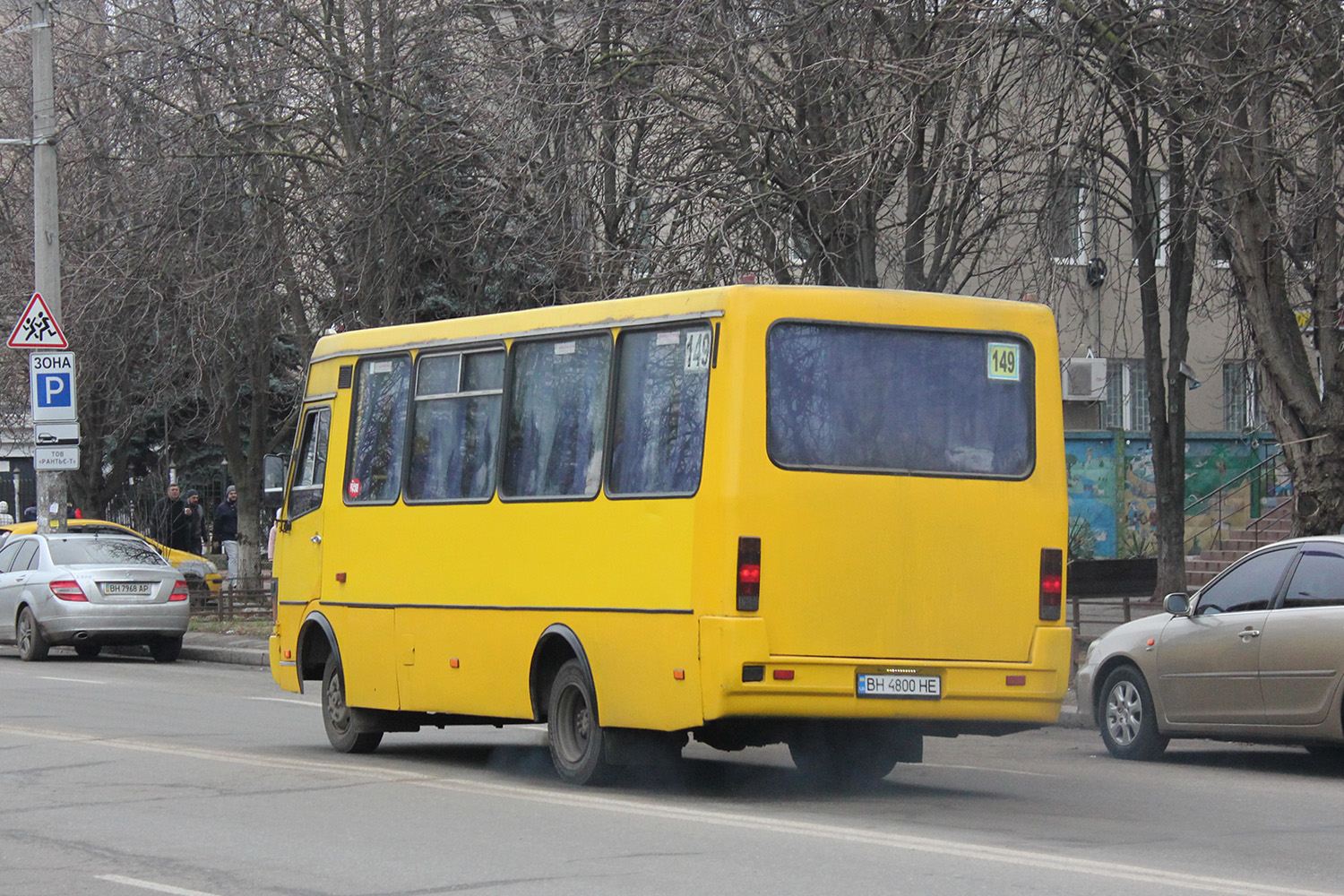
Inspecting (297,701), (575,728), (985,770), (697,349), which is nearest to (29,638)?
(297,701)

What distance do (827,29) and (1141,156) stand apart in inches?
131

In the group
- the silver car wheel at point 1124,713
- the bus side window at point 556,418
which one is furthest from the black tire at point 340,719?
the silver car wheel at point 1124,713

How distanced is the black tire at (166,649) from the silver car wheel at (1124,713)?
1369cm

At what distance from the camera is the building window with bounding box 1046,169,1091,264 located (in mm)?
16641

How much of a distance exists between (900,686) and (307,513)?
526cm

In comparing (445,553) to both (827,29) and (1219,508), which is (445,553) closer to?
(827,29)

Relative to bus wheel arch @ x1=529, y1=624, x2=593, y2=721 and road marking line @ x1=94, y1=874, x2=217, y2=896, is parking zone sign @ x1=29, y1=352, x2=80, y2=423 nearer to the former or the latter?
bus wheel arch @ x1=529, y1=624, x2=593, y2=721

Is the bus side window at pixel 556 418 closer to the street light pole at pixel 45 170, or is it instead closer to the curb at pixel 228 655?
the curb at pixel 228 655

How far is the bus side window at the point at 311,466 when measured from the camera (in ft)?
44.4

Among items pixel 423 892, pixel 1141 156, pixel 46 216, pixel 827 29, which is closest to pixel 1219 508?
pixel 1141 156

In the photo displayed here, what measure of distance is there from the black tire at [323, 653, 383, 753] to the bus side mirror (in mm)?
1312

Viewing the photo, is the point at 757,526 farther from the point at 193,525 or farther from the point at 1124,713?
the point at 193,525

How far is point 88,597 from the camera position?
22938mm

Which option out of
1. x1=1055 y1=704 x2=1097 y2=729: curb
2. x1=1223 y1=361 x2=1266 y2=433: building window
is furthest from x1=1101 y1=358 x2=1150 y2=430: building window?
x1=1055 y1=704 x2=1097 y2=729: curb
